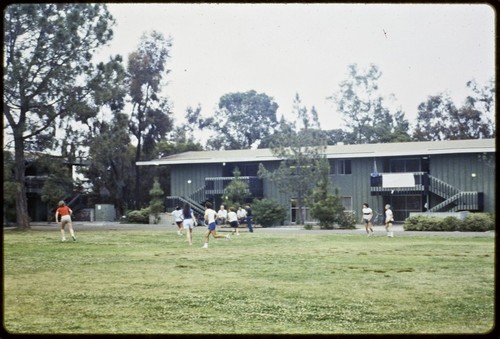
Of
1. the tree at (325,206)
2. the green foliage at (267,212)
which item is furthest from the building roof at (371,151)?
the tree at (325,206)

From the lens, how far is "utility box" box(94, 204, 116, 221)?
152 ft

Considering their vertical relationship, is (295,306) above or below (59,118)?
below

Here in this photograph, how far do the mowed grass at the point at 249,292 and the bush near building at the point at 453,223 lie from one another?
44.9 feet

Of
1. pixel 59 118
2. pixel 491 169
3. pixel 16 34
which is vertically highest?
pixel 16 34

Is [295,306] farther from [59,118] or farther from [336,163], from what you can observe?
[336,163]

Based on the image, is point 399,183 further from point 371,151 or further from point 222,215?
point 222,215

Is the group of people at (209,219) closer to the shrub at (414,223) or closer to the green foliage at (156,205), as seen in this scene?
the green foliage at (156,205)

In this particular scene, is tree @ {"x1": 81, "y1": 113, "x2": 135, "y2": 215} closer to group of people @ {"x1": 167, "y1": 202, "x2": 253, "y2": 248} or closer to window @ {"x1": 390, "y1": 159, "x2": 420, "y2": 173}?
group of people @ {"x1": 167, "y1": 202, "x2": 253, "y2": 248}

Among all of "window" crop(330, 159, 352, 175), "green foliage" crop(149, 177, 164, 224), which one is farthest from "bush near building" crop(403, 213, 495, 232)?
"green foliage" crop(149, 177, 164, 224)

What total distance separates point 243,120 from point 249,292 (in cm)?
5544

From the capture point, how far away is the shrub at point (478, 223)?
32719 mm

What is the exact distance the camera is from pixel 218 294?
11211mm

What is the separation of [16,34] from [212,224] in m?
17.5

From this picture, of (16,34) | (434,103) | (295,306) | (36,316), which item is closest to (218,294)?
(295,306)
